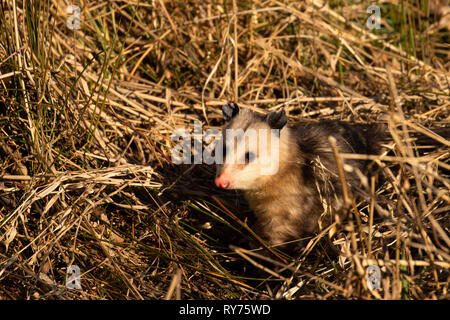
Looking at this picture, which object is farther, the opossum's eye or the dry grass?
the opossum's eye

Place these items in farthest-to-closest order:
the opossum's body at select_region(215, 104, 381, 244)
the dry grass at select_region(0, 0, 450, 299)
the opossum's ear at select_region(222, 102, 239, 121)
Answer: the opossum's ear at select_region(222, 102, 239, 121) < the opossum's body at select_region(215, 104, 381, 244) < the dry grass at select_region(0, 0, 450, 299)

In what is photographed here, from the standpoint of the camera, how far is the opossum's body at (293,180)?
129 inches

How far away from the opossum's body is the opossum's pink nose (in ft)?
0.61

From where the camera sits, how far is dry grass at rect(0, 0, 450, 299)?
2932 mm

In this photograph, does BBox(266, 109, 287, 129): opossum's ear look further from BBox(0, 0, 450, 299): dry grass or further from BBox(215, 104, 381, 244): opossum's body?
BBox(0, 0, 450, 299): dry grass

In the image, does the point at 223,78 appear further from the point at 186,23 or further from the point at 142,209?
the point at 142,209

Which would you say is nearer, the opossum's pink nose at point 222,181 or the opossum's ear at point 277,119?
the opossum's pink nose at point 222,181

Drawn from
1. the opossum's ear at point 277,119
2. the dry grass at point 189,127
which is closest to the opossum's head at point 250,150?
the opossum's ear at point 277,119

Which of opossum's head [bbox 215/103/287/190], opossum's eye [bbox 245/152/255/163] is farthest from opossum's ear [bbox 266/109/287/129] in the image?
opossum's eye [bbox 245/152/255/163]

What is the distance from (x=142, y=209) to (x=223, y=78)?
1671 millimetres

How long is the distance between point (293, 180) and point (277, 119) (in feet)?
1.58

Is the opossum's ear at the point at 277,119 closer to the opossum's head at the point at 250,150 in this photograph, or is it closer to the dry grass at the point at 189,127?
the opossum's head at the point at 250,150

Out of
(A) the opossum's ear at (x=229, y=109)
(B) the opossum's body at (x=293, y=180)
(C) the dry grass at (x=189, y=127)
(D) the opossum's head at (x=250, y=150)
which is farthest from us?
(A) the opossum's ear at (x=229, y=109)
